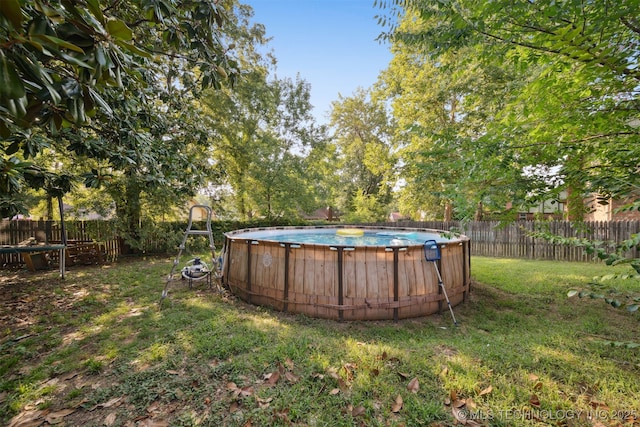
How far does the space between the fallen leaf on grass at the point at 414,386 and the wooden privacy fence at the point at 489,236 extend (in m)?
5.59

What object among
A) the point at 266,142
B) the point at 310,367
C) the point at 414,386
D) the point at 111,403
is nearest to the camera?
the point at 111,403

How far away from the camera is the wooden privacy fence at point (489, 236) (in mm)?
8062

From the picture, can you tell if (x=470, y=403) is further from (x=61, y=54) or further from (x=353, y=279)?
(x=61, y=54)

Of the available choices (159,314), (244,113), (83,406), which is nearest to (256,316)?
(159,314)

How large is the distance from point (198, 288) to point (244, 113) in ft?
34.9

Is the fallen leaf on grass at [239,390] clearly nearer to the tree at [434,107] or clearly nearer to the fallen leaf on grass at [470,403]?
the fallen leaf on grass at [470,403]

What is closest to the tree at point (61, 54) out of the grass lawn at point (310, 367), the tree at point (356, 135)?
the grass lawn at point (310, 367)

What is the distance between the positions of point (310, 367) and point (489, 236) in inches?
420

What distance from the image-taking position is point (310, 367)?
2.49 metres

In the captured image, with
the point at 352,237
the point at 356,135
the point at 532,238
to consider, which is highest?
the point at 356,135

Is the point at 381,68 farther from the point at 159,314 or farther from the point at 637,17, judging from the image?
the point at 159,314

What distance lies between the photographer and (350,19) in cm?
646

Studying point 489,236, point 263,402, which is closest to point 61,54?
point 263,402

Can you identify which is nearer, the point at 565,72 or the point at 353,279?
the point at 565,72
